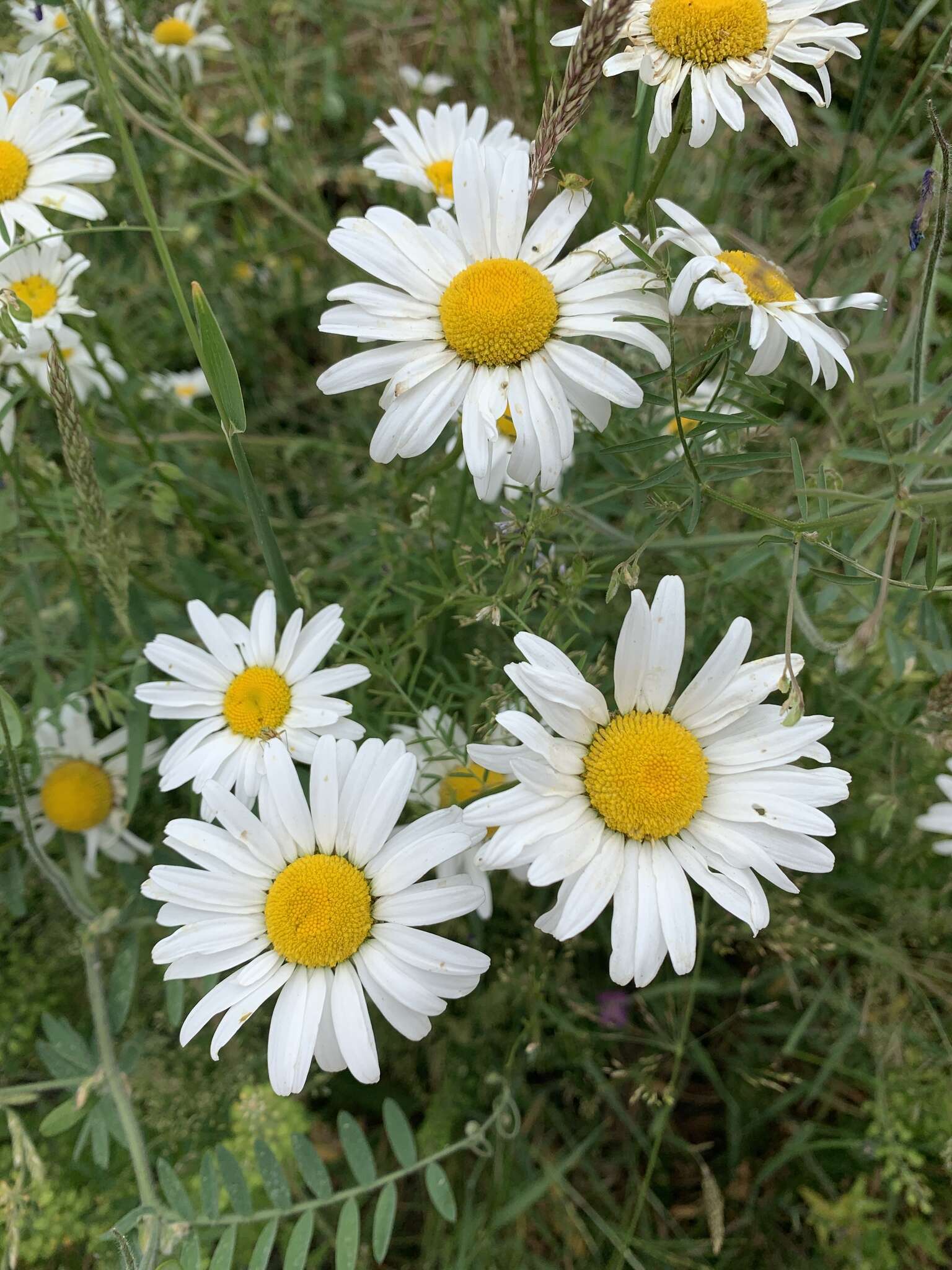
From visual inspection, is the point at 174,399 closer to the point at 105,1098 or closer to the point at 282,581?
the point at 282,581

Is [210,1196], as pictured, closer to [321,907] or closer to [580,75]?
[321,907]

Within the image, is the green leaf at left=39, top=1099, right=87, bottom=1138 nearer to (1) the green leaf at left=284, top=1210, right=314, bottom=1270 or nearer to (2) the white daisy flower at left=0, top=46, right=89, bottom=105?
(1) the green leaf at left=284, top=1210, right=314, bottom=1270

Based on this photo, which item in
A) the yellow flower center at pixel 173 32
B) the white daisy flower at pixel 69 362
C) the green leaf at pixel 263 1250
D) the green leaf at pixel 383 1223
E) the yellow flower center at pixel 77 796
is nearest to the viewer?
the green leaf at pixel 263 1250

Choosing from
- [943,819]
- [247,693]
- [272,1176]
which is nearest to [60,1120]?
[272,1176]

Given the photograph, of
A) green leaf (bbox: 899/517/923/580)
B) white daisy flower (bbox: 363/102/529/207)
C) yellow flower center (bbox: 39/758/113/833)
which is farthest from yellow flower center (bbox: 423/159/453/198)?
yellow flower center (bbox: 39/758/113/833)

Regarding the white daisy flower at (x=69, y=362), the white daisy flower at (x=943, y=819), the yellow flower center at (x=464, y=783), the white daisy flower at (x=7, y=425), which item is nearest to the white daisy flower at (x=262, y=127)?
the white daisy flower at (x=69, y=362)

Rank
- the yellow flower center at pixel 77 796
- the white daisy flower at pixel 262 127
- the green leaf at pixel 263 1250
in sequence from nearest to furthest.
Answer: the green leaf at pixel 263 1250, the yellow flower center at pixel 77 796, the white daisy flower at pixel 262 127

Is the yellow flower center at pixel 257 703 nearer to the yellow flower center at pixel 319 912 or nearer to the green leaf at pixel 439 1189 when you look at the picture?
the yellow flower center at pixel 319 912
